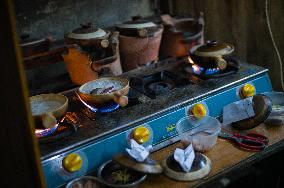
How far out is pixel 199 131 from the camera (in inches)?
73.2

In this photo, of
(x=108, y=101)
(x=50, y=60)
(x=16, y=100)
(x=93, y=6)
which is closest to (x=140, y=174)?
(x=108, y=101)

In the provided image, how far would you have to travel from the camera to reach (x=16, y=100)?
1.14 m

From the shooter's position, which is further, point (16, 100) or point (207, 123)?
point (207, 123)

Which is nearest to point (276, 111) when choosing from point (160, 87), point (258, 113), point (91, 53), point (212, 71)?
point (258, 113)

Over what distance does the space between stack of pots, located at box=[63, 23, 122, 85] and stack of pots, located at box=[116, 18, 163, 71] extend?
0.45 ft

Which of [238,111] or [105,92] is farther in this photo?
[238,111]

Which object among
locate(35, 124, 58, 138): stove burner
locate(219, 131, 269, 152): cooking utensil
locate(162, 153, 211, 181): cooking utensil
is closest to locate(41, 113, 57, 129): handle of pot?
locate(35, 124, 58, 138): stove burner

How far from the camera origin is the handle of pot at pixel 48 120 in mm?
1538

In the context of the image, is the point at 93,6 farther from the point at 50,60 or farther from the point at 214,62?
the point at 214,62

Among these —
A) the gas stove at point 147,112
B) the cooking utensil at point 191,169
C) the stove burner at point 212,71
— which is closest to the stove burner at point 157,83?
the gas stove at point 147,112

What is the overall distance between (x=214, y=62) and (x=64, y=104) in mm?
875

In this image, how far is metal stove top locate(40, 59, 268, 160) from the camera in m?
A: 1.63

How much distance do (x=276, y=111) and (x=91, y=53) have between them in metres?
1.09

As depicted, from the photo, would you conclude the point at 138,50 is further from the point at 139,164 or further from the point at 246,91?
the point at 139,164
